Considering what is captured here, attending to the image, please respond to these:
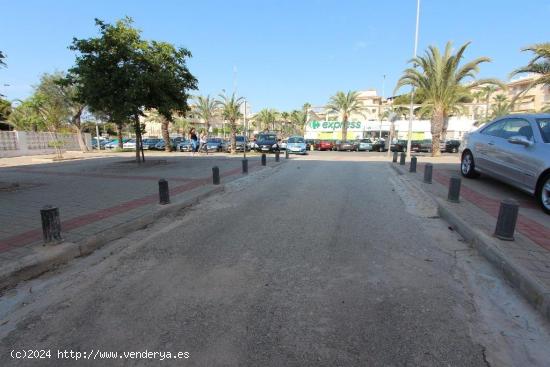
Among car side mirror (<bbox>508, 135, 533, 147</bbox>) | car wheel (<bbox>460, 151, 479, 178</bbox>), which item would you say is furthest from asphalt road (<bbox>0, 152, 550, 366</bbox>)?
car wheel (<bbox>460, 151, 479, 178</bbox>)

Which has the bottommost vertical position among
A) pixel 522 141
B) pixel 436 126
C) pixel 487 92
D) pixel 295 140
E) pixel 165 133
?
pixel 295 140

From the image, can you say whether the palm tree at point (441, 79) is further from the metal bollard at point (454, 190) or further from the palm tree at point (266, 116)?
the palm tree at point (266, 116)

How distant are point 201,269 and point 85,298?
1222 mm

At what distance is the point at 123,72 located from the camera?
1347cm

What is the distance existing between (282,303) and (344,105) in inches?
1701

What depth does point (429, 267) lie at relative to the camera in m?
3.93

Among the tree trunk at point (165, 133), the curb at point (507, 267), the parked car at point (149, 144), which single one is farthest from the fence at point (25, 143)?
the curb at point (507, 267)

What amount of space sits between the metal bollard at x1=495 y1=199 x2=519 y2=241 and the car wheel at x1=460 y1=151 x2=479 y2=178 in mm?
5504

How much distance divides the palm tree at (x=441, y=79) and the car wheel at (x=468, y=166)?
44.6 ft

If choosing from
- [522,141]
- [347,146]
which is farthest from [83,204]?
[347,146]

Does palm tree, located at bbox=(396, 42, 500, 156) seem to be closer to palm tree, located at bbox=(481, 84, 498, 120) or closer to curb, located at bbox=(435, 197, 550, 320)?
palm tree, located at bbox=(481, 84, 498, 120)

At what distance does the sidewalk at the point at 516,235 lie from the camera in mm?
3332

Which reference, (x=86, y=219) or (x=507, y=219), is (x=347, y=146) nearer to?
(x=507, y=219)

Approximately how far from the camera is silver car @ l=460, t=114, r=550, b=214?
6.19 meters
